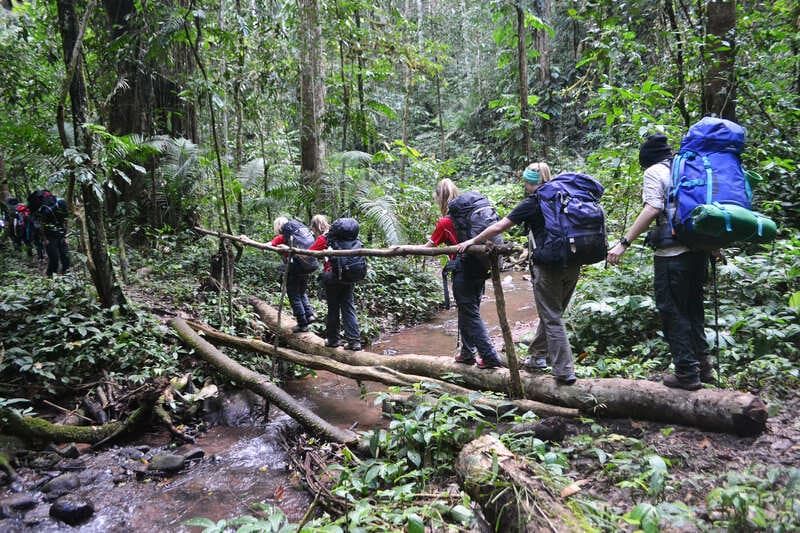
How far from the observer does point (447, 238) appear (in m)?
5.45

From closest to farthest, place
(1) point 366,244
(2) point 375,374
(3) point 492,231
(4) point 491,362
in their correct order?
(3) point 492,231
(4) point 491,362
(2) point 375,374
(1) point 366,244

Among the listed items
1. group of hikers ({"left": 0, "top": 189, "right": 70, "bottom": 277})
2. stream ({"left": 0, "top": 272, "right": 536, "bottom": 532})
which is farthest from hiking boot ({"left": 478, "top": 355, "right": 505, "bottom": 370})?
group of hikers ({"left": 0, "top": 189, "right": 70, "bottom": 277})

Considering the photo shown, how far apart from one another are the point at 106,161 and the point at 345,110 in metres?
7.15

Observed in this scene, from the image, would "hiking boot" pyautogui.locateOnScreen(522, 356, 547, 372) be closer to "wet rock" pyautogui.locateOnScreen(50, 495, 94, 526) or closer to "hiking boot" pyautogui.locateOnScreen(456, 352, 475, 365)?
"hiking boot" pyautogui.locateOnScreen(456, 352, 475, 365)

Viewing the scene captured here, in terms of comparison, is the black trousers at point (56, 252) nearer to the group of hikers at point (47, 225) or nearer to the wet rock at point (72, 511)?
the group of hikers at point (47, 225)

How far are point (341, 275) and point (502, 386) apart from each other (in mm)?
2711

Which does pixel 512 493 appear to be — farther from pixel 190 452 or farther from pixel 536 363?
pixel 190 452

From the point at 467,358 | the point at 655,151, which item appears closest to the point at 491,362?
the point at 467,358

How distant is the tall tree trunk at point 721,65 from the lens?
23.2ft

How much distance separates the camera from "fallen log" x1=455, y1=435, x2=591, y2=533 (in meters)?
2.54

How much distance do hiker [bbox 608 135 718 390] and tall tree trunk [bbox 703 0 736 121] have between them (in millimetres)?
4054

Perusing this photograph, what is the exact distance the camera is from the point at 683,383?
3930 mm

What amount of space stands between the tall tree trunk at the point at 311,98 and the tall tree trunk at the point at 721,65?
7.88 meters

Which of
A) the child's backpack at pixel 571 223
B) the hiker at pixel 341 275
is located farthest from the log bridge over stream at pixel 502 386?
the child's backpack at pixel 571 223
